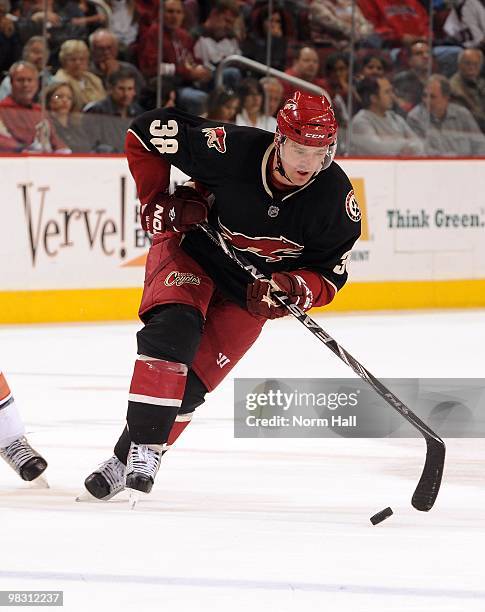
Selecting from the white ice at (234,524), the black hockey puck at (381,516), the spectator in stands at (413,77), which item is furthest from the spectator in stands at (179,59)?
the black hockey puck at (381,516)

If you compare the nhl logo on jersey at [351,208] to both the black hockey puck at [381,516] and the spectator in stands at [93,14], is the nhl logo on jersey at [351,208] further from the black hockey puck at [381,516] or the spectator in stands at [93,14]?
the spectator in stands at [93,14]

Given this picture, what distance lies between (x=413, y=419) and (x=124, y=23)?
4.75m

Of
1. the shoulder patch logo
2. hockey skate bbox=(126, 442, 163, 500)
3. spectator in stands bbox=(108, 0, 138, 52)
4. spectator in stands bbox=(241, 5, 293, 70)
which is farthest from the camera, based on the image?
spectator in stands bbox=(241, 5, 293, 70)

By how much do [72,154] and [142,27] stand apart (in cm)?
100

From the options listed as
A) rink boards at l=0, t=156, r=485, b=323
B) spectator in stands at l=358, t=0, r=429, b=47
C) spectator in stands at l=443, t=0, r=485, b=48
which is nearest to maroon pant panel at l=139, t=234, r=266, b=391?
rink boards at l=0, t=156, r=485, b=323

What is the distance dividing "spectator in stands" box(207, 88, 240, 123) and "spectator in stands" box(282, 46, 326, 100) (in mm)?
479

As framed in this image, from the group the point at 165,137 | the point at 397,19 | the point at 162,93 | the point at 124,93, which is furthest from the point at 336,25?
the point at 165,137

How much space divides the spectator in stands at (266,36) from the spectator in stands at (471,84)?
1252 millimetres

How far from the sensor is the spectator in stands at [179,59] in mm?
7824

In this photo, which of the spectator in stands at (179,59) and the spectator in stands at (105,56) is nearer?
the spectator in stands at (105,56)

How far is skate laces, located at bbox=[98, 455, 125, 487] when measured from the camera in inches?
134

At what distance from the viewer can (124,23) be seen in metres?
7.72

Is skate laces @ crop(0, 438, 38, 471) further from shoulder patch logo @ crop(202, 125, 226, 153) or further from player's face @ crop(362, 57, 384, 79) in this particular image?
player's face @ crop(362, 57, 384, 79)

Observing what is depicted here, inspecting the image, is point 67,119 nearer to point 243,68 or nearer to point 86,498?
point 243,68
